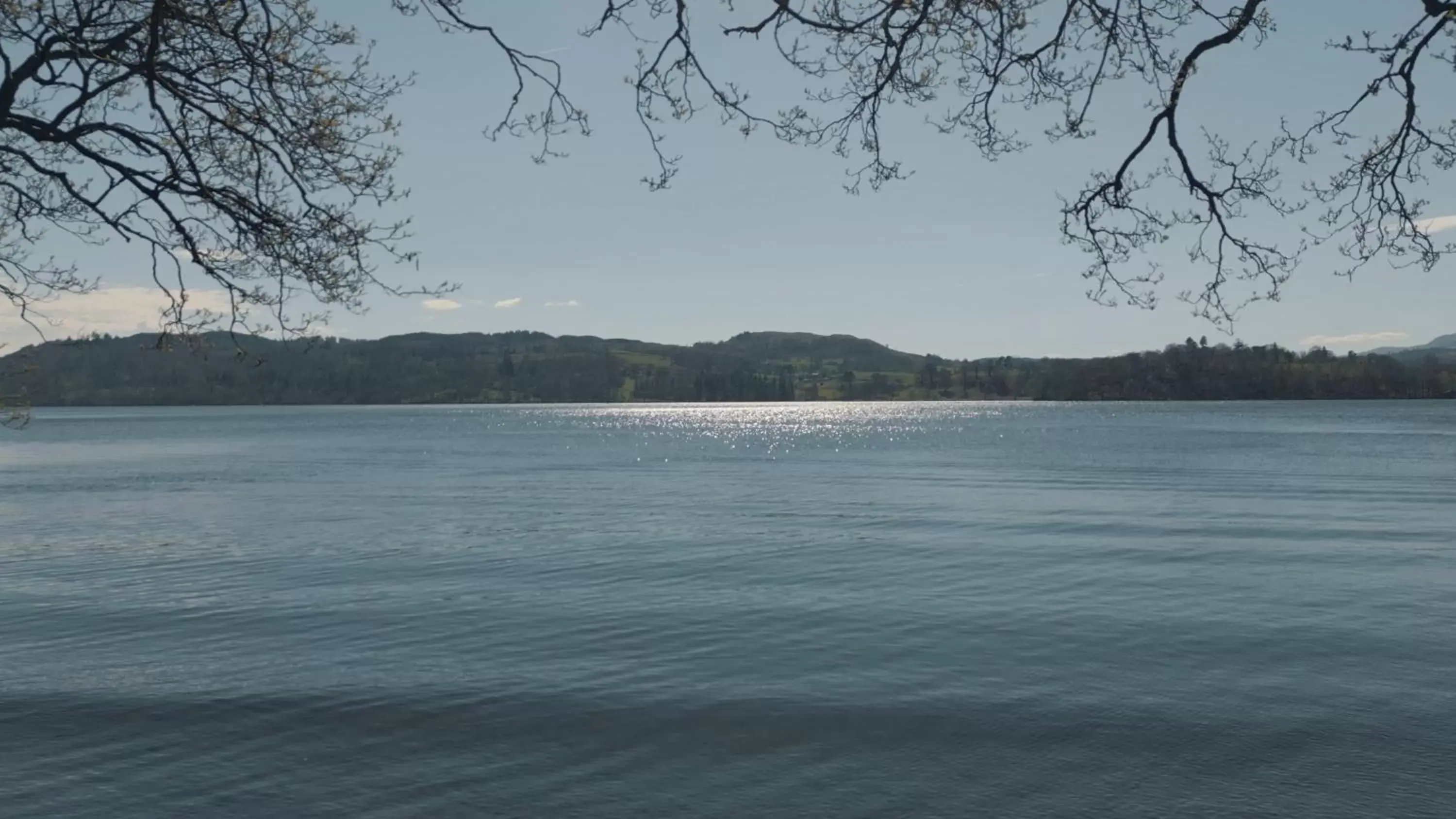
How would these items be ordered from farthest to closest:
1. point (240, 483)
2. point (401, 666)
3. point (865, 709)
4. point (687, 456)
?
point (687, 456) → point (240, 483) → point (401, 666) → point (865, 709)

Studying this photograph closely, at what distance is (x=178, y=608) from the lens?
2119cm

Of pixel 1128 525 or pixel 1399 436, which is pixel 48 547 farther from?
pixel 1399 436

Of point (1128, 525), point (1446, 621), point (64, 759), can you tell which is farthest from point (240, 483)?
point (1446, 621)

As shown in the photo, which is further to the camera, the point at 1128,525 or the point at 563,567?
the point at 1128,525

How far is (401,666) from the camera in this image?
1588 cm

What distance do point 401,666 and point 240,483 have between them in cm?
4517

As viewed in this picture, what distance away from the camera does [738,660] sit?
16.0 meters

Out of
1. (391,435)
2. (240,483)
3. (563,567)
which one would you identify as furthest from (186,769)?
(391,435)

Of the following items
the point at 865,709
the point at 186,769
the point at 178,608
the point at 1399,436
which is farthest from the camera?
the point at 1399,436

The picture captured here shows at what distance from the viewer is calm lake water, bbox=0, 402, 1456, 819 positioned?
35.8ft

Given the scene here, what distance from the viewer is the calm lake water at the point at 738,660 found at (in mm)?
10898

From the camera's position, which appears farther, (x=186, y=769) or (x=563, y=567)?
(x=563, y=567)

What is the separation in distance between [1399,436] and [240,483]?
88763 millimetres

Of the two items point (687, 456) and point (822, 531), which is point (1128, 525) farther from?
point (687, 456)
